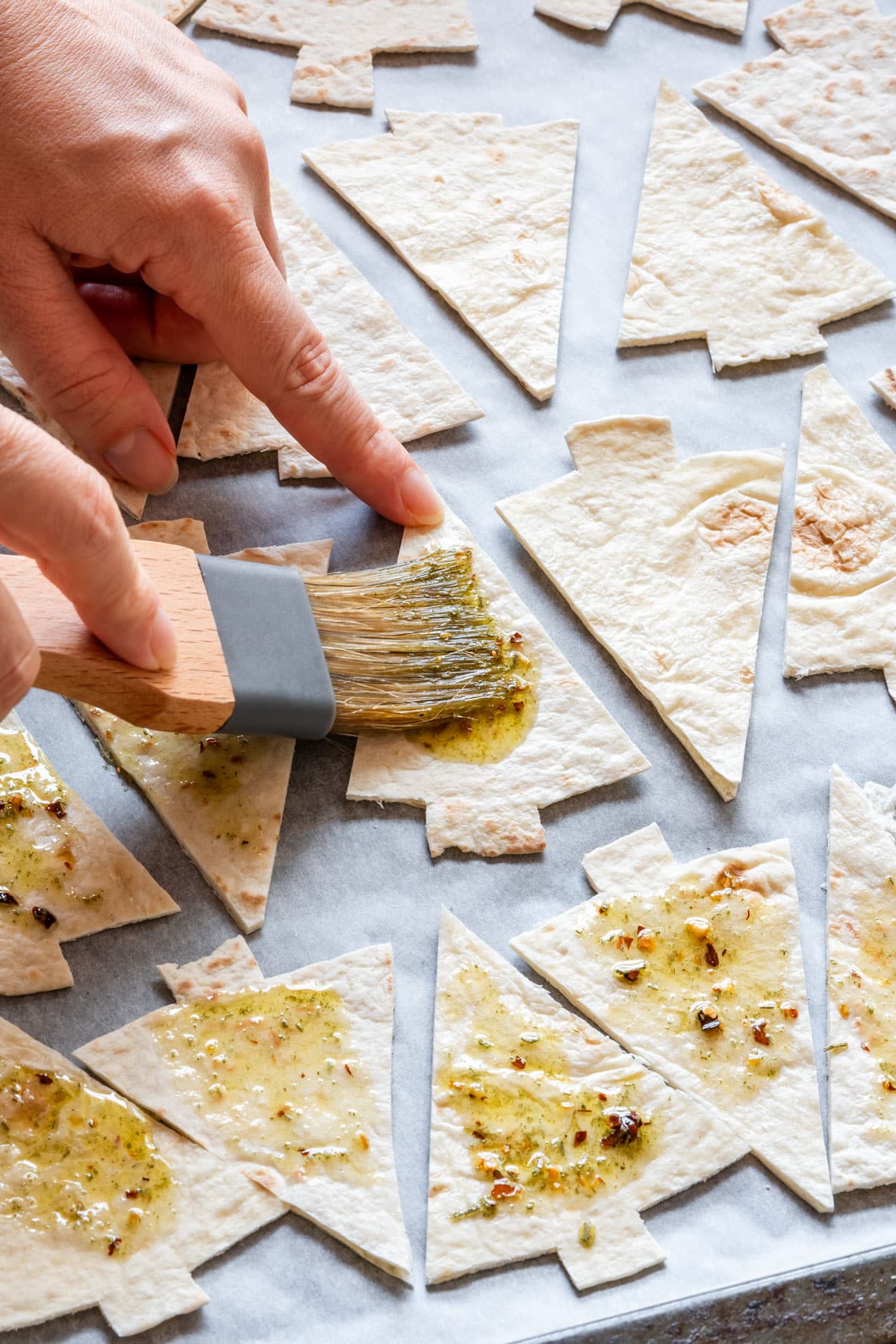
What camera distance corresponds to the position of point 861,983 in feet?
7.43

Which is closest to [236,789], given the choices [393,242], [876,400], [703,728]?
[703,728]

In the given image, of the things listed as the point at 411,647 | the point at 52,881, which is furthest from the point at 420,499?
the point at 52,881

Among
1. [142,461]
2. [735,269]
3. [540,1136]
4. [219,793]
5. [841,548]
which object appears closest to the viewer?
[540,1136]

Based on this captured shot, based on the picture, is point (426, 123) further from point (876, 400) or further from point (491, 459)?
point (876, 400)

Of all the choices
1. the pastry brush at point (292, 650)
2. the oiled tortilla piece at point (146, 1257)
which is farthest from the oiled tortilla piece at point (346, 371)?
the oiled tortilla piece at point (146, 1257)

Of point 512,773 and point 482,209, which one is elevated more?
point 482,209

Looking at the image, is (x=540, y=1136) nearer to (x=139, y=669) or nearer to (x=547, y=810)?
(x=547, y=810)

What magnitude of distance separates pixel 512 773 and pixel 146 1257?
42.9 inches

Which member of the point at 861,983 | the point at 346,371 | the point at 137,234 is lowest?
the point at 861,983

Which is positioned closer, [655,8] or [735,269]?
[735,269]

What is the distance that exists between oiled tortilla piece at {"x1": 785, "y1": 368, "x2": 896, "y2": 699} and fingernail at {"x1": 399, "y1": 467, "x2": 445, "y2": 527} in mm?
834

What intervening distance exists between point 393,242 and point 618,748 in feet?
4.97

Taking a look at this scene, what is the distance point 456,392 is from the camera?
2.87m

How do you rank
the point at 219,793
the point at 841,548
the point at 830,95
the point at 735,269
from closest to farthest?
1. the point at 219,793
2. the point at 841,548
3. the point at 735,269
4. the point at 830,95
